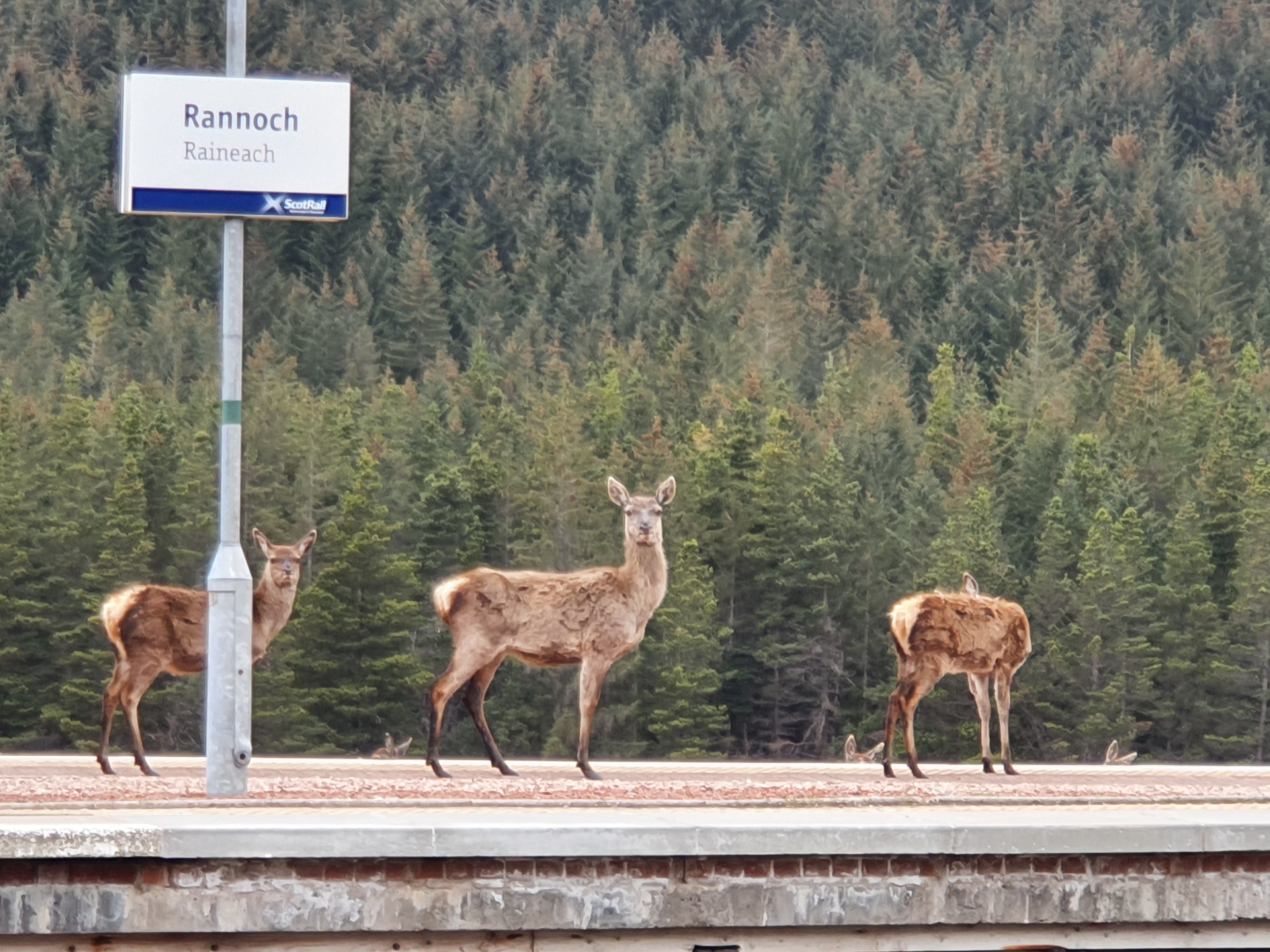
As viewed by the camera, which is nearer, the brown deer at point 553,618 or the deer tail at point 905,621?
the brown deer at point 553,618

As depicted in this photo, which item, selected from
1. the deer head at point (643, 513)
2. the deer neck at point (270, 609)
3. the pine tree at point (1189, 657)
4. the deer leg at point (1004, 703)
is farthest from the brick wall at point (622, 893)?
the pine tree at point (1189, 657)

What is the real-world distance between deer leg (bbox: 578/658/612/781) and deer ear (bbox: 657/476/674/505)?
1.62 meters

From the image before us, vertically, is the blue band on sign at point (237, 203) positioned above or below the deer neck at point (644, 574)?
above

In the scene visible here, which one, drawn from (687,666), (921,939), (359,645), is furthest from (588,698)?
(687,666)

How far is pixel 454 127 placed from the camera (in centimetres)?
17412

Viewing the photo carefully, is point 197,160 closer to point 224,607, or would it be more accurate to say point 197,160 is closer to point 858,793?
point 224,607

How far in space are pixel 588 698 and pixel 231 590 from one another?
4499 mm

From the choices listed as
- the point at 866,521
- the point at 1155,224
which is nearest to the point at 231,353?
the point at 866,521

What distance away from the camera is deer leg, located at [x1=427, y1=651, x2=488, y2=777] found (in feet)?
64.3

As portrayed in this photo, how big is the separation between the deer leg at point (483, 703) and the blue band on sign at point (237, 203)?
16.4ft

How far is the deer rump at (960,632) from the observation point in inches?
815

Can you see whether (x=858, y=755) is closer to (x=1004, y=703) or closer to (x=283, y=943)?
(x=1004, y=703)

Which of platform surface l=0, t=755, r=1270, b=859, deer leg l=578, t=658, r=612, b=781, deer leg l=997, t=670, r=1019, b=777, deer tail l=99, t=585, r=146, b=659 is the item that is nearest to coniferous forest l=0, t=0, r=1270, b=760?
deer leg l=997, t=670, r=1019, b=777

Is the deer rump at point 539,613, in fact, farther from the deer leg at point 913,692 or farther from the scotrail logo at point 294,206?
the scotrail logo at point 294,206
